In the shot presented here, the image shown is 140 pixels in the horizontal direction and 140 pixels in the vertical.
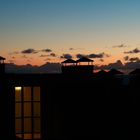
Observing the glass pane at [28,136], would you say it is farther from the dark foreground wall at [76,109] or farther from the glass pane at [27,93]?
the glass pane at [27,93]

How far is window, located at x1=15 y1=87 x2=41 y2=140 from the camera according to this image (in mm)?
15016

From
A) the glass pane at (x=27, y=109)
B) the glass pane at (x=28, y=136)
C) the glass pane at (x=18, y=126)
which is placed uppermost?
the glass pane at (x=27, y=109)

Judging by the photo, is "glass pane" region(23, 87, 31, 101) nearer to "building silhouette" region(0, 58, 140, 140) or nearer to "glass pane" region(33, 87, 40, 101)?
"building silhouette" region(0, 58, 140, 140)

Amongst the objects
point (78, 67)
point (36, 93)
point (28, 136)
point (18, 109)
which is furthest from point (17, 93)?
point (78, 67)

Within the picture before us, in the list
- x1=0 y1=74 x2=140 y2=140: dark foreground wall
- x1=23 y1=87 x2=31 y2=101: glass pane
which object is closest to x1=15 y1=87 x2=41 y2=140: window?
x1=23 y1=87 x2=31 y2=101: glass pane

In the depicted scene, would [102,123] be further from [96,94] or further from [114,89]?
[114,89]

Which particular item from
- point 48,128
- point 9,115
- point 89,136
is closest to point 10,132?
point 9,115

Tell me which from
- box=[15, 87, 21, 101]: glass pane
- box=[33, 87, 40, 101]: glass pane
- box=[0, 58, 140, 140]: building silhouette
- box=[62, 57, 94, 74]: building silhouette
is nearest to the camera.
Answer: box=[0, 58, 140, 140]: building silhouette

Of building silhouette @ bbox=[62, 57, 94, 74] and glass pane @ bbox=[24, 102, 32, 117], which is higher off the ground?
building silhouette @ bbox=[62, 57, 94, 74]

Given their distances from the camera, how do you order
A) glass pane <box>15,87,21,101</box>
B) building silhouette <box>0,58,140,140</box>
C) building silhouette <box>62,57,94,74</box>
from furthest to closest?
building silhouette <box>62,57,94,74</box>
glass pane <box>15,87,21,101</box>
building silhouette <box>0,58,140,140</box>

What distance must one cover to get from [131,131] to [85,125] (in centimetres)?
220

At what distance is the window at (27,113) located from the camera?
15016 mm

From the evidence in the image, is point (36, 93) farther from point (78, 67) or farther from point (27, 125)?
point (78, 67)

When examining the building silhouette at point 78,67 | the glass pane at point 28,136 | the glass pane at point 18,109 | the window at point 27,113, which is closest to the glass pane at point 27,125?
the window at point 27,113
